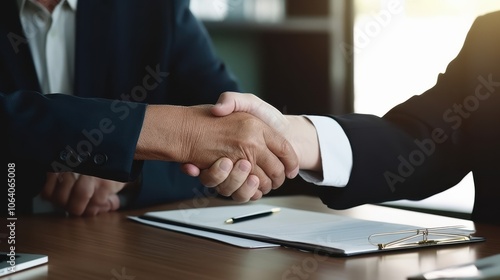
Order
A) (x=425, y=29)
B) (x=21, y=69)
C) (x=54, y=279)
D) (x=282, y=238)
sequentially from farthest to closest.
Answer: (x=425, y=29) < (x=21, y=69) < (x=282, y=238) < (x=54, y=279)

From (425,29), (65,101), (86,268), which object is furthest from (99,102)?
(425,29)

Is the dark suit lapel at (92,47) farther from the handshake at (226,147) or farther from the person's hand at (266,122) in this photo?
the person's hand at (266,122)

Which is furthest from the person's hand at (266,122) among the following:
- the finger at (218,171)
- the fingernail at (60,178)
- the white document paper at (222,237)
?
the fingernail at (60,178)

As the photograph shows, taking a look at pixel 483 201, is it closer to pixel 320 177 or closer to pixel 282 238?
pixel 320 177

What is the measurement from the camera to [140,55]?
2125mm

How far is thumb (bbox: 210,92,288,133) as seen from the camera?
4.81 feet

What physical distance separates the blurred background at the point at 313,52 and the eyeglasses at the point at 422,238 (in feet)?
7.60

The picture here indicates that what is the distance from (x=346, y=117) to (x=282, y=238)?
49 centimetres

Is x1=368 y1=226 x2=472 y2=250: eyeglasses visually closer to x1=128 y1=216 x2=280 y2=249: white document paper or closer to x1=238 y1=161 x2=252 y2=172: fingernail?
x1=128 y1=216 x2=280 y2=249: white document paper

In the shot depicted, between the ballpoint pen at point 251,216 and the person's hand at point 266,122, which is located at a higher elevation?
the person's hand at point 266,122

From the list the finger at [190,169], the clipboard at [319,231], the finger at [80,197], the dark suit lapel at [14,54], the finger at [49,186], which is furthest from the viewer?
the dark suit lapel at [14,54]

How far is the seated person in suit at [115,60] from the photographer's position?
176cm

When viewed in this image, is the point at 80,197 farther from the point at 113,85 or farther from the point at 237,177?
the point at 113,85

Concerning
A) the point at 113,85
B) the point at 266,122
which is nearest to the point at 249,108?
the point at 266,122
